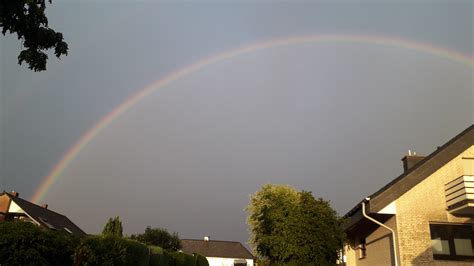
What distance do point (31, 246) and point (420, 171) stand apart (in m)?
14.2

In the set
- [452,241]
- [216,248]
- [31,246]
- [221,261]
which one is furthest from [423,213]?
[216,248]

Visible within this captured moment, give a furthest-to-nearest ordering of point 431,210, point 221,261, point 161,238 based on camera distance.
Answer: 1. point 221,261
2. point 161,238
3. point 431,210

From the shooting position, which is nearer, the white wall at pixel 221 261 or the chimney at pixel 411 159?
the chimney at pixel 411 159

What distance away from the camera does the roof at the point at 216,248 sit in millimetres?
74750

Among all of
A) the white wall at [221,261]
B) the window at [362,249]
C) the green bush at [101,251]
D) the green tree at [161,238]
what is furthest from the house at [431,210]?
the white wall at [221,261]

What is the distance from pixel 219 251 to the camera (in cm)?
7569

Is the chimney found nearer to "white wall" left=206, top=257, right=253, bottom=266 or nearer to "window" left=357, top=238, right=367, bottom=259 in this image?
"window" left=357, top=238, right=367, bottom=259

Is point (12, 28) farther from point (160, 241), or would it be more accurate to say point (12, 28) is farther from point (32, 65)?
point (160, 241)

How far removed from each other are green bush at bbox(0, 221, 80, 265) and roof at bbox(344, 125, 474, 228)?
1158cm

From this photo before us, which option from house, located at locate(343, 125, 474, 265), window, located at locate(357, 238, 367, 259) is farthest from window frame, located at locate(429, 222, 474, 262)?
window, located at locate(357, 238, 367, 259)

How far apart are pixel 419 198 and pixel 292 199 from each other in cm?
501

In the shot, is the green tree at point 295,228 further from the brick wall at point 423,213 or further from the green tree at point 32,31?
the green tree at point 32,31

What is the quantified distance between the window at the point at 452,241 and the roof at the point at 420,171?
6.01ft

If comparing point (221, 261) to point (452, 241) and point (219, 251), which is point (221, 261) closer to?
point (219, 251)
